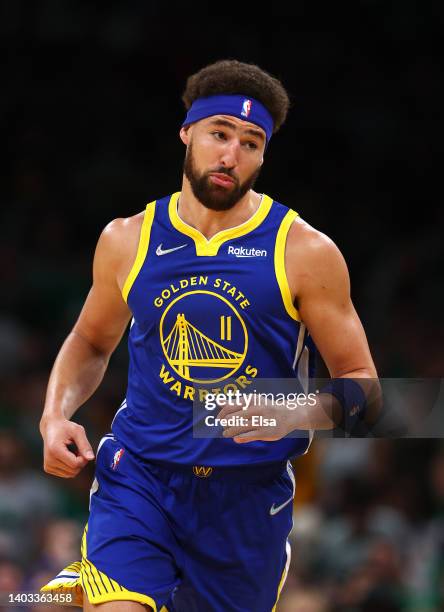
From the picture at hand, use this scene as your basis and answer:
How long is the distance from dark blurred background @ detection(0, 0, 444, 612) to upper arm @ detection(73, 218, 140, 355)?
339 cm

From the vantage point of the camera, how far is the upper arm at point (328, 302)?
149 inches

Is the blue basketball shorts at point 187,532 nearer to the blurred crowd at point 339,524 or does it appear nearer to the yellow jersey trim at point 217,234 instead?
the yellow jersey trim at point 217,234

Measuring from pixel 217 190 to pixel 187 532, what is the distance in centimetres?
112

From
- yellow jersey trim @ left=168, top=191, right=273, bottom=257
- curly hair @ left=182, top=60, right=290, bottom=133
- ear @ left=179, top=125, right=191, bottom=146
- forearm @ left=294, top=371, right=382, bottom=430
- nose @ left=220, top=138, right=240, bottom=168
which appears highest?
curly hair @ left=182, top=60, right=290, bottom=133

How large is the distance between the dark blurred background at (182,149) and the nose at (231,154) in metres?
4.00

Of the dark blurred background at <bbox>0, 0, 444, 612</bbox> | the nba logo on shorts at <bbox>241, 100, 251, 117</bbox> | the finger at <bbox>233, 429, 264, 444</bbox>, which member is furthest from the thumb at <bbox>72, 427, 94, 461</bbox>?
the dark blurred background at <bbox>0, 0, 444, 612</bbox>

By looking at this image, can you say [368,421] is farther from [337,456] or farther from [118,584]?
[337,456]

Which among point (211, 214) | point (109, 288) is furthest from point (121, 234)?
point (211, 214)

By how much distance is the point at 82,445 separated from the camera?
3711 mm

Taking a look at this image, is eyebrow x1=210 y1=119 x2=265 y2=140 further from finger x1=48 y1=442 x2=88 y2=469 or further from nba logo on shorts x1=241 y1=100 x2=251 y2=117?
finger x1=48 y1=442 x2=88 y2=469

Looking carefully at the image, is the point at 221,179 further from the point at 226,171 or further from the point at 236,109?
the point at 236,109

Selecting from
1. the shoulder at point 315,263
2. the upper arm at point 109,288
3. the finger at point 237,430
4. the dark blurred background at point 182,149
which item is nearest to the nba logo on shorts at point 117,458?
the upper arm at point 109,288

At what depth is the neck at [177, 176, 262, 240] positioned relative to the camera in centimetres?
396

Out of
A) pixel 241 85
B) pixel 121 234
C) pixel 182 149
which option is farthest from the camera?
pixel 182 149
